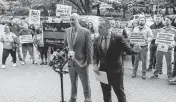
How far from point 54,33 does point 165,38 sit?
4921mm

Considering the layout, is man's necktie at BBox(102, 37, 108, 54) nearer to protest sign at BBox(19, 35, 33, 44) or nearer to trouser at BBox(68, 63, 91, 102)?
trouser at BBox(68, 63, 91, 102)

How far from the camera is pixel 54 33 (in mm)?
11492

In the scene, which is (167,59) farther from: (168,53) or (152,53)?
(152,53)

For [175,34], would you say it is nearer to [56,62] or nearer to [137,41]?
[137,41]

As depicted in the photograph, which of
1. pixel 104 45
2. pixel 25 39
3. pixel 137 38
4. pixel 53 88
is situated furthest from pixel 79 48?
pixel 25 39

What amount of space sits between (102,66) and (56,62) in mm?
910

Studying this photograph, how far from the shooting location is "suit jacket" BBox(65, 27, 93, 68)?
5839 mm

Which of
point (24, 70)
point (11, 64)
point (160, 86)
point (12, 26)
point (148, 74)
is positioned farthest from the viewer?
point (12, 26)

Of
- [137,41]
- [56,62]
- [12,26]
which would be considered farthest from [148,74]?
[12,26]

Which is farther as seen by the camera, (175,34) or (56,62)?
(175,34)

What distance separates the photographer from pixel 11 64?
40.2 feet

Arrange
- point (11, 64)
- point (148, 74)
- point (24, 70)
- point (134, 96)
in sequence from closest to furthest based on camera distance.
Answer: point (134, 96) < point (148, 74) < point (24, 70) < point (11, 64)

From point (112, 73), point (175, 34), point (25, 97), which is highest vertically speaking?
point (175, 34)

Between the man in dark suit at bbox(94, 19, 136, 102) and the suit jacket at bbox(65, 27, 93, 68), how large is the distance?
625 mm
